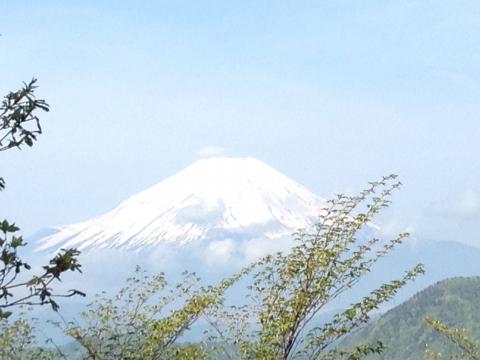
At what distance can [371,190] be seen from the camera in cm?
1694

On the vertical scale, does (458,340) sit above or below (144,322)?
below

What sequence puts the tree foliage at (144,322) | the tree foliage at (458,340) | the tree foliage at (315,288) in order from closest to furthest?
1. the tree foliage at (315,288)
2. the tree foliage at (144,322)
3. the tree foliage at (458,340)

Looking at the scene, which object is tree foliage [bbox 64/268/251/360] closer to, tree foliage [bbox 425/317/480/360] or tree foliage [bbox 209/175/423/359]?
tree foliage [bbox 209/175/423/359]

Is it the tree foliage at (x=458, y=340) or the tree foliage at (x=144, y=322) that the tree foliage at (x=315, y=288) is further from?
the tree foliage at (x=458, y=340)

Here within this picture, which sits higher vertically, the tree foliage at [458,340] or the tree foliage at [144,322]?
the tree foliage at [144,322]

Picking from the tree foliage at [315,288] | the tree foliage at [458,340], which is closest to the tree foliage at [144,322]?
the tree foliage at [315,288]

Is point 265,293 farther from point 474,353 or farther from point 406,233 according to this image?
point 474,353

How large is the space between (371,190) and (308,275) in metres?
2.45

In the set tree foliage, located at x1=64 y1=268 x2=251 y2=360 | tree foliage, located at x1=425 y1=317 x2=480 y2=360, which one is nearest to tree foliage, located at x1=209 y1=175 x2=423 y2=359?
tree foliage, located at x1=64 y1=268 x2=251 y2=360

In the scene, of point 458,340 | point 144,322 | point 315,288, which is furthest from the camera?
point 458,340

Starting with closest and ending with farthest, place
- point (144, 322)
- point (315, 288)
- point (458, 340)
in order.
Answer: point (315, 288) < point (144, 322) < point (458, 340)

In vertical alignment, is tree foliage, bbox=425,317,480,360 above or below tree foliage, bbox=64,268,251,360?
below

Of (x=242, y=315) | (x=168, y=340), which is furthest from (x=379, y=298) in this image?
(x=168, y=340)

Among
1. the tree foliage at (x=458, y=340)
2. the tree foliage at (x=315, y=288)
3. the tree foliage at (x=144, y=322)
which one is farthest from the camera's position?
the tree foliage at (x=458, y=340)
